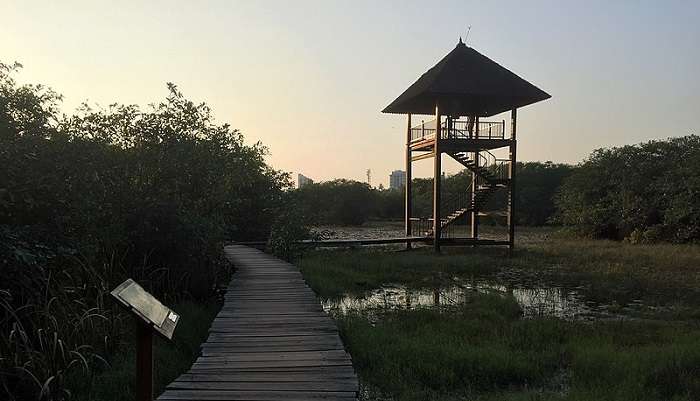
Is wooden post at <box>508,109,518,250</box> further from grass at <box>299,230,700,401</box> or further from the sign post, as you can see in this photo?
the sign post

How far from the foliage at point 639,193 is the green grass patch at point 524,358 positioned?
19.7m

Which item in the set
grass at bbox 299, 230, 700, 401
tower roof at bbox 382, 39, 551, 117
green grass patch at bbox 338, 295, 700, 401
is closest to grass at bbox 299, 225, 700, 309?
grass at bbox 299, 230, 700, 401

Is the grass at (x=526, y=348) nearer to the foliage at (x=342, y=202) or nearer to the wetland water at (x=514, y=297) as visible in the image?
the wetland water at (x=514, y=297)

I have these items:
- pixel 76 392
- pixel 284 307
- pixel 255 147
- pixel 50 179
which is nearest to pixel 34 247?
pixel 50 179

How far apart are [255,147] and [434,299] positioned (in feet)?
48.5

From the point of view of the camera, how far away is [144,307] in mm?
3143

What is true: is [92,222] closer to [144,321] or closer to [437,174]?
[144,321]

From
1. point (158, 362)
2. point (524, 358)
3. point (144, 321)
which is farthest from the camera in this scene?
point (524, 358)

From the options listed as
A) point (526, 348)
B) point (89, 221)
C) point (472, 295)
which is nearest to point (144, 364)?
point (89, 221)

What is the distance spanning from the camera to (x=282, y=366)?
16.3 ft

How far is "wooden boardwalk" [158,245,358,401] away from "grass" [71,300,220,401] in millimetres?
508

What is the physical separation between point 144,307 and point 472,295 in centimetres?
902

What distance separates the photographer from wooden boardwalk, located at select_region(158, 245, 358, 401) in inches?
169

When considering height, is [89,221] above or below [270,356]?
above
